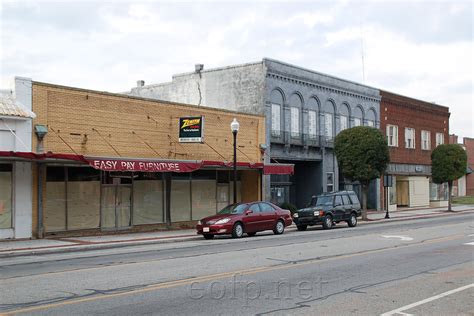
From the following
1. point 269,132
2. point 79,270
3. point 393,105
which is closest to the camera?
point 79,270

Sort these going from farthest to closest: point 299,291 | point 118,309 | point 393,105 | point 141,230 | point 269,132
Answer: point 393,105 < point 269,132 < point 141,230 < point 299,291 < point 118,309

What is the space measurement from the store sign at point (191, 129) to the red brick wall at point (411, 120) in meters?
22.4

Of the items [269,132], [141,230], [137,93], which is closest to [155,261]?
[141,230]

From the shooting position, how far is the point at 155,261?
1403 cm

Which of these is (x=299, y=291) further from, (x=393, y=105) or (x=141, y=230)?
(x=393, y=105)

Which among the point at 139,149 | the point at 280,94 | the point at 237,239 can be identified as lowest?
the point at 237,239

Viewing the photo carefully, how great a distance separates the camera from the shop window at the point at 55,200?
70.6ft

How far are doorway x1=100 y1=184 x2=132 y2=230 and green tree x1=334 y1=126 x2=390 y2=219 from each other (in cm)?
1409

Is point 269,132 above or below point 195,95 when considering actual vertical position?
below

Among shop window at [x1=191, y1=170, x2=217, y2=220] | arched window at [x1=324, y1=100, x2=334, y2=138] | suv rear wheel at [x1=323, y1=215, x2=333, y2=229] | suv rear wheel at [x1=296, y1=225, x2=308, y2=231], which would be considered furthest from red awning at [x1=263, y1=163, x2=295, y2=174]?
arched window at [x1=324, y1=100, x2=334, y2=138]

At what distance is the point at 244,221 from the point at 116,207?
581 centimetres

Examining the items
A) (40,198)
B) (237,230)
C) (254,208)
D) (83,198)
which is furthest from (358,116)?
(40,198)

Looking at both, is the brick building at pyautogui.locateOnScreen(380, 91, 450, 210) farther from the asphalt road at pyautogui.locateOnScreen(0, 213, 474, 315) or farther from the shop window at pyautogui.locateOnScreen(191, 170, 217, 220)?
the asphalt road at pyautogui.locateOnScreen(0, 213, 474, 315)

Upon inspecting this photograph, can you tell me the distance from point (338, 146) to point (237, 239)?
46.8 ft
